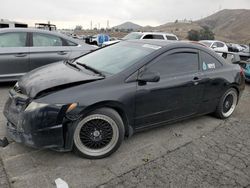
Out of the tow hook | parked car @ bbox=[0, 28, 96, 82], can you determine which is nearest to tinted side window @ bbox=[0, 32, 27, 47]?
parked car @ bbox=[0, 28, 96, 82]

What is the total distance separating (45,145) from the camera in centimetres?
278

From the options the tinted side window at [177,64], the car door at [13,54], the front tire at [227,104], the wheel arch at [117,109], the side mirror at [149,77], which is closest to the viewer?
the wheel arch at [117,109]

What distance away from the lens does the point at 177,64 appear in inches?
147

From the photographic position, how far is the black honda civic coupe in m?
2.77

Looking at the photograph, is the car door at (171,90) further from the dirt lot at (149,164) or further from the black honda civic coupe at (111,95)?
the dirt lot at (149,164)

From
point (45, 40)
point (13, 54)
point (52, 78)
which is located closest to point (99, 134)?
point (52, 78)

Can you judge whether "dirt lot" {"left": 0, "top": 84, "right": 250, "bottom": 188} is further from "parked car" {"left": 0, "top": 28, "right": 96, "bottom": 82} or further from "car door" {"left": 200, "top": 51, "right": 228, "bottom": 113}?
"parked car" {"left": 0, "top": 28, "right": 96, "bottom": 82}

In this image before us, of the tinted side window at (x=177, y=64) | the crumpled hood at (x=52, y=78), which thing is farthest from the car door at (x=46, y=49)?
the tinted side window at (x=177, y=64)

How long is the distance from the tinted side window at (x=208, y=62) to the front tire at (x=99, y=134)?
6.14 ft

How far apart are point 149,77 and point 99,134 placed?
976 millimetres

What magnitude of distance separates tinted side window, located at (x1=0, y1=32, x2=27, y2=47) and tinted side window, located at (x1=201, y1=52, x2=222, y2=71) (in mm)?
4137

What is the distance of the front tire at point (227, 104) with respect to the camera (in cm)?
447

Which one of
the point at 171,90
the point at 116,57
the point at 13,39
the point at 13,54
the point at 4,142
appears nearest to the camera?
the point at 4,142

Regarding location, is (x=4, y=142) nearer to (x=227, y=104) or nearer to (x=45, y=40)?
(x=45, y=40)
